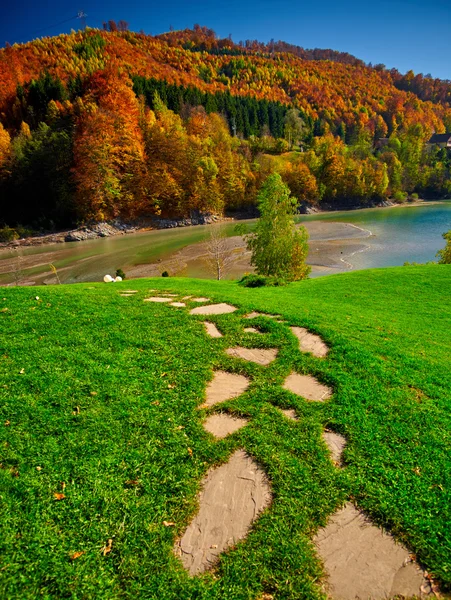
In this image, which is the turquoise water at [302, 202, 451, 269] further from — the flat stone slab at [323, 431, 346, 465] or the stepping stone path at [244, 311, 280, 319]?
the flat stone slab at [323, 431, 346, 465]

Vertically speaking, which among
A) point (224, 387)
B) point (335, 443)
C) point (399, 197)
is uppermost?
point (399, 197)

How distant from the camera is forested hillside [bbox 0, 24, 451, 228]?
60188 mm

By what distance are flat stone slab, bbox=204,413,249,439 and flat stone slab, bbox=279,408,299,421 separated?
0.56 m

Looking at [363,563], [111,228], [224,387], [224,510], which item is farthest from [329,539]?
[111,228]

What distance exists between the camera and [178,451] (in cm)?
359

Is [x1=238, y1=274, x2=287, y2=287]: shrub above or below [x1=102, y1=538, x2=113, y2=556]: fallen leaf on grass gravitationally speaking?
below

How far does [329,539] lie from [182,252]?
39.4m

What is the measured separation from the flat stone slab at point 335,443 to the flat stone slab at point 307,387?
69 centimetres

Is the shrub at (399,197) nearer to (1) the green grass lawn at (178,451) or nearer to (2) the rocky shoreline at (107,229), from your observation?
(2) the rocky shoreline at (107,229)

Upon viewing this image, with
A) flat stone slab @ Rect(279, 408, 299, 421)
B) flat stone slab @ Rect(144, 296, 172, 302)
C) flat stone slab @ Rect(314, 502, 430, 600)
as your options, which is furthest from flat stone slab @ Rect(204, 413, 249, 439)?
flat stone slab @ Rect(144, 296, 172, 302)

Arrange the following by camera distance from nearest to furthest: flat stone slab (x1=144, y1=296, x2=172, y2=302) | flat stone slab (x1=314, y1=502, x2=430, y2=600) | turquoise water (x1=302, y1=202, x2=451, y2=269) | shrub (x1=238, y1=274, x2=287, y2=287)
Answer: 1. flat stone slab (x1=314, y1=502, x2=430, y2=600)
2. flat stone slab (x1=144, y1=296, x2=172, y2=302)
3. shrub (x1=238, y1=274, x2=287, y2=287)
4. turquoise water (x1=302, y1=202, x2=451, y2=269)

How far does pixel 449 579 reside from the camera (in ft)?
8.11

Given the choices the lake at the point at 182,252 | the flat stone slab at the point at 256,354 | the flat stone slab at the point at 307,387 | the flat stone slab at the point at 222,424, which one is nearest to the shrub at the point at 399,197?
the lake at the point at 182,252

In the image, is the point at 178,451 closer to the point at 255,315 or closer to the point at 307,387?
the point at 307,387
